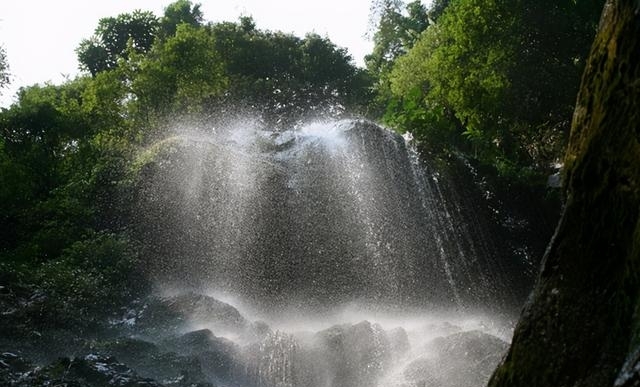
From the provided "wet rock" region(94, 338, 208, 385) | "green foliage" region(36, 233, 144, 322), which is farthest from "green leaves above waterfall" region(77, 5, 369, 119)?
"wet rock" region(94, 338, 208, 385)

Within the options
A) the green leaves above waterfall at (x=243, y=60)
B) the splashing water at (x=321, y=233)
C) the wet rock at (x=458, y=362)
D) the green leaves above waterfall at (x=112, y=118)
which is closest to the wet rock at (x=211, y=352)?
the green leaves above waterfall at (x=112, y=118)

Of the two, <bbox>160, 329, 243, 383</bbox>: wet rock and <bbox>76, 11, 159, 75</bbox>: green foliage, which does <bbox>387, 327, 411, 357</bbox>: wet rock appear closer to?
<bbox>160, 329, 243, 383</bbox>: wet rock

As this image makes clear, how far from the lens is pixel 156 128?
2353cm

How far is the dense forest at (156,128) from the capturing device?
1517 centimetres

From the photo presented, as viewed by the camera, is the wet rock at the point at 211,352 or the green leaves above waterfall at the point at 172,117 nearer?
the wet rock at the point at 211,352

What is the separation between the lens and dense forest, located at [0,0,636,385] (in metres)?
15.2

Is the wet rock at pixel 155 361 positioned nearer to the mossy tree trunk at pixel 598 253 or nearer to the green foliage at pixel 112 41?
the mossy tree trunk at pixel 598 253

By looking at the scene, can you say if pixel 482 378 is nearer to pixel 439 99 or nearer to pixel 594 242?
pixel 594 242

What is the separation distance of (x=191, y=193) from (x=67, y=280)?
6.81m

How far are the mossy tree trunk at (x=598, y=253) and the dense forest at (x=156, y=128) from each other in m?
10.5

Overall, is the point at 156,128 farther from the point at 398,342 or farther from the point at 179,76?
the point at 398,342

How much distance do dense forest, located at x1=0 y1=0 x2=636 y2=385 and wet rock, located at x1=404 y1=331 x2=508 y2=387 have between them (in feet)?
24.5

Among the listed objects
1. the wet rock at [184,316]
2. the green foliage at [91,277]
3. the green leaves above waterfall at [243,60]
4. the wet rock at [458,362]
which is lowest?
the wet rock at [458,362]

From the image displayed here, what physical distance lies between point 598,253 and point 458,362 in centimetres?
634
